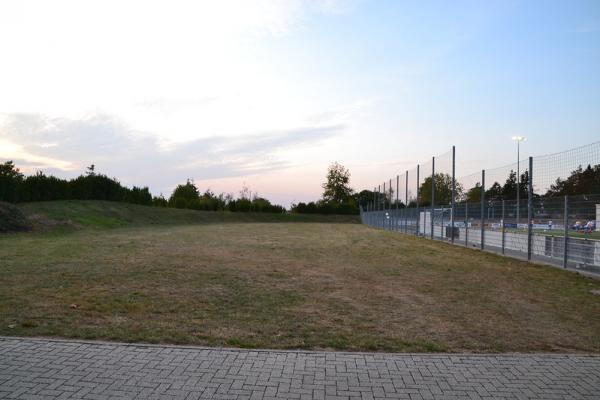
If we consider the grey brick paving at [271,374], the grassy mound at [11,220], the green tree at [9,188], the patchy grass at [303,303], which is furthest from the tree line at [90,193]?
the grey brick paving at [271,374]

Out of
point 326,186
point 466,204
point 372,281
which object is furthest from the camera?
point 326,186

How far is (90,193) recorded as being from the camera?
4472 centimetres

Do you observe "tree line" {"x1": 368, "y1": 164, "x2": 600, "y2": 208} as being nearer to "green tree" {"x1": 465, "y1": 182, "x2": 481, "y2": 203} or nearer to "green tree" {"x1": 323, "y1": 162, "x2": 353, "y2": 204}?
"green tree" {"x1": 465, "y1": 182, "x2": 481, "y2": 203}

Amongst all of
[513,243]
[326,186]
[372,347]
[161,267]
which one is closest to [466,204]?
[513,243]

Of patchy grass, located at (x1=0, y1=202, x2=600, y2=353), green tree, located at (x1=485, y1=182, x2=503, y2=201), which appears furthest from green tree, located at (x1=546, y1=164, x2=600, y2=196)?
green tree, located at (x1=485, y1=182, x2=503, y2=201)

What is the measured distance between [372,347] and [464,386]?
4.11 ft

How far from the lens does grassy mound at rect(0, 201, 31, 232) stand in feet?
73.4

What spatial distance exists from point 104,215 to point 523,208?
3200 cm

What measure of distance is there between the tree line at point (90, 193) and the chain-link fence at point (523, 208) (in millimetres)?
28405

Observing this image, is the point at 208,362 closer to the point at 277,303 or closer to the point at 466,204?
the point at 277,303

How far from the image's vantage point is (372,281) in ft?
32.6

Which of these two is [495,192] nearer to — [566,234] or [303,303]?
[566,234]

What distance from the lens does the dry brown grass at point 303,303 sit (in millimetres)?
5434

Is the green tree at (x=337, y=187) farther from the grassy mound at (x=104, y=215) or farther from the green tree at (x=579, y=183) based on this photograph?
the green tree at (x=579, y=183)
